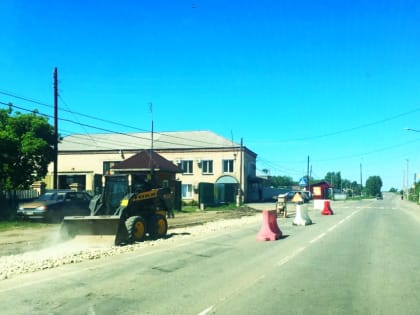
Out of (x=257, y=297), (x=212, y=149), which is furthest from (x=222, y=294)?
(x=212, y=149)

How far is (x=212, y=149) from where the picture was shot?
66.4m

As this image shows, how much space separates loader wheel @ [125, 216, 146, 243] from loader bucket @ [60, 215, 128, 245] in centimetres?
18

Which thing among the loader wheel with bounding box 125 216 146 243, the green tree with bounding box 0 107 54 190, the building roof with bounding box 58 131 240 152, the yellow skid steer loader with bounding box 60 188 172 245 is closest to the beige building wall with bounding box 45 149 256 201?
the building roof with bounding box 58 131 240 152

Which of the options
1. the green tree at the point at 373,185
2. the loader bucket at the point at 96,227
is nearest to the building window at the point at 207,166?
the loader bucket at the point at 96,227

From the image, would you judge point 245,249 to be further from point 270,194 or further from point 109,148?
point 270,194

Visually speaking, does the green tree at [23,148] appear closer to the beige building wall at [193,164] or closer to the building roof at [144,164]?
the building roof at [144,164]

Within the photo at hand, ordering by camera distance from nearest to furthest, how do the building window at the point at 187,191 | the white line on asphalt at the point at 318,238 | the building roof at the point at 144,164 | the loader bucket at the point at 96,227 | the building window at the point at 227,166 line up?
the loader bucket at the point at 96,227, the white line on asphalt at the point at 318,238, the building roof at the point at 144,164, the building window at the point at 227,166, the building window at the point at 187,191

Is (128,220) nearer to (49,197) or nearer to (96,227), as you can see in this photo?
(96,227)

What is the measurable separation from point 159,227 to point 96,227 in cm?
292

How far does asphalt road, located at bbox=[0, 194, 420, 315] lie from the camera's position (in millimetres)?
7477

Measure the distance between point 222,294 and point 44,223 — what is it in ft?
58.7

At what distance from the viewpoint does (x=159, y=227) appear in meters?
18.1

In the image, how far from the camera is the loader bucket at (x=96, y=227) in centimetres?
1569

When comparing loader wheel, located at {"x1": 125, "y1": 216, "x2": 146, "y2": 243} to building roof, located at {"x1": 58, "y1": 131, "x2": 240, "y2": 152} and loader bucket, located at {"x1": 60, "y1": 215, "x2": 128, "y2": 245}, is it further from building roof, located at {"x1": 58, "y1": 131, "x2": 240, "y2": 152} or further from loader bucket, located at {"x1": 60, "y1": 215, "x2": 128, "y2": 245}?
building roof, located at {"x1": 58, "y1": 131, "x2": 240, "y2": 152}
